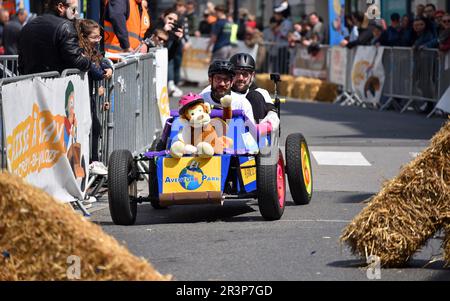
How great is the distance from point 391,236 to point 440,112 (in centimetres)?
1553

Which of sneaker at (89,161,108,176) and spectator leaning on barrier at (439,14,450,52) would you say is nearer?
sneaker at (89,161,108,176)

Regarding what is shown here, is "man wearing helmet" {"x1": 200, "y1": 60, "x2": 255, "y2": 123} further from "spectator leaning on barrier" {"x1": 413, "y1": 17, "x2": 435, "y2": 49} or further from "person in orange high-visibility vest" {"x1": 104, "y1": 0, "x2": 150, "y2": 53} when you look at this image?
"spectator leaning on barrier" {"x1": 413, "y1": 17, "x2": 435, "y2": 49}

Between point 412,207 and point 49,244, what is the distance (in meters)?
2.71

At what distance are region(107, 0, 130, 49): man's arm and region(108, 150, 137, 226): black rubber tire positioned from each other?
5.13m

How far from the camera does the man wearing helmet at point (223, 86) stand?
1133 cm

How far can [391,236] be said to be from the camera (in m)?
8.09

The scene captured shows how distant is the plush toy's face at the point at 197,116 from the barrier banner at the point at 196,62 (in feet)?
77.4

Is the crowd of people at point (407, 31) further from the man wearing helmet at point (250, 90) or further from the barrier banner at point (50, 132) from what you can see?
the barrier banner at point (50, 132)

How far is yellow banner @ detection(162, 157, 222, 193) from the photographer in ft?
34.3

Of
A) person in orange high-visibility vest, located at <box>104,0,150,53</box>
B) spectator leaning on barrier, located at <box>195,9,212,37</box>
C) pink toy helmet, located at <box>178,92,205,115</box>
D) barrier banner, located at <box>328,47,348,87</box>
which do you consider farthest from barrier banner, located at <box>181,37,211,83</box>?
pink toy helmet, located at <box>178,92,205,115</box>

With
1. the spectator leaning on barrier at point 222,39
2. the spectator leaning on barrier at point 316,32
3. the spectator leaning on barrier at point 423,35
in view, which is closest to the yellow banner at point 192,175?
the spectator leaning on barrier at point 423,35

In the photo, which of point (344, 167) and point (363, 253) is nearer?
point (363, 253)

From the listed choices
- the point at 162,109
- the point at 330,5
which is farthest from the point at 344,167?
the point at 330,5
